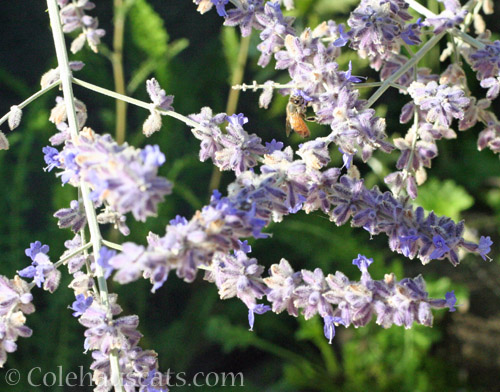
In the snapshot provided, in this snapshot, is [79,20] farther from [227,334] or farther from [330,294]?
[227,334]

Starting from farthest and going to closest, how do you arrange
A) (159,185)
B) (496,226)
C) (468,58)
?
(496,226) → (468,58) → (159,185)

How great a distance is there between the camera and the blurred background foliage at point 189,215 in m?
2.34

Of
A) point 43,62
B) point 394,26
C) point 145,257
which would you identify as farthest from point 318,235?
point 145,257

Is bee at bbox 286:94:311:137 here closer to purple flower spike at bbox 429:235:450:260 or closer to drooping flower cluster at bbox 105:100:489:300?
drooping flower cluster at bbox 105:100:489:300

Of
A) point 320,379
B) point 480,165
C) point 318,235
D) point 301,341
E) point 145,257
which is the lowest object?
point 145,257

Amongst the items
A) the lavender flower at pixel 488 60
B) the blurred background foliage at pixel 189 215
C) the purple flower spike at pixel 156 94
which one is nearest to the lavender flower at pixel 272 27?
the purple flower spike at pixel 156 94

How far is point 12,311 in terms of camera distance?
82 cm

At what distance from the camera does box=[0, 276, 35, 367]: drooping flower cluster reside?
790 millimetres

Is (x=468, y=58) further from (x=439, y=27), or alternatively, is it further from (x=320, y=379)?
(x=320, y=379)

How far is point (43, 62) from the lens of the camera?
2.66 m

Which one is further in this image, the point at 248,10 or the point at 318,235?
the point at 318,235

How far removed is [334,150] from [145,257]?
2.26 meters

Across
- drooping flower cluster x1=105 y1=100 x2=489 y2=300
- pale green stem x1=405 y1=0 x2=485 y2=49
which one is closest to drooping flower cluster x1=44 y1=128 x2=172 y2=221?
drooping flower cluster x1=105 y1=100 x2=489 y2=300

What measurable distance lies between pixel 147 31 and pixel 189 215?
40.3 inches
